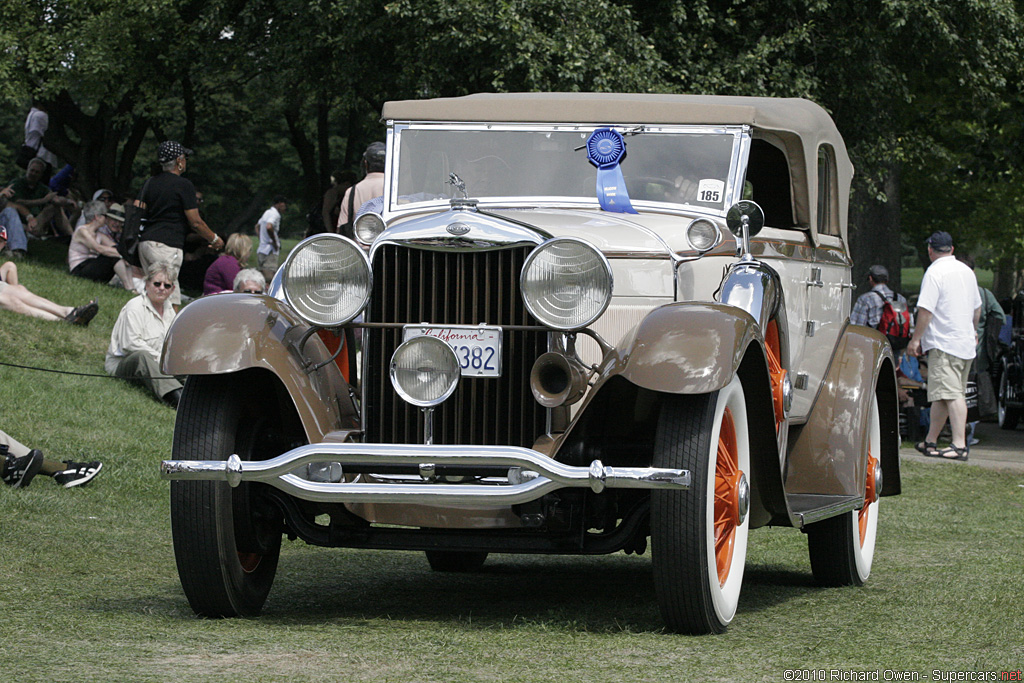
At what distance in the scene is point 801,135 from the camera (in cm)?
642

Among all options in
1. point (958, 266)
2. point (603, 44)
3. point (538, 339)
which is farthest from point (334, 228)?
point (538, 339)

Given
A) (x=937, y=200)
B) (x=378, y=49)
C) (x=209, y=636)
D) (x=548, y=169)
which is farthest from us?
(x=937, y=200)

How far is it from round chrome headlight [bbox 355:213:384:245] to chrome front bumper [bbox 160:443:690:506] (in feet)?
4.78

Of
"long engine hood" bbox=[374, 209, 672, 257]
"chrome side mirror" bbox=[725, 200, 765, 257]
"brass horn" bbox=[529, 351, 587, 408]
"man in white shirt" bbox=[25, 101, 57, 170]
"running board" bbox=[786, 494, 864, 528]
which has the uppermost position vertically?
"man in white shirt" bbox=[25, 101, 57, 170]

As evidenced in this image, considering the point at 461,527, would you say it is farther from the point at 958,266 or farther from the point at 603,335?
the point at 958,266

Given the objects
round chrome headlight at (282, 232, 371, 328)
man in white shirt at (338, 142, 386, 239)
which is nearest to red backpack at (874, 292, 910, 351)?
man in white shirt at (338, 142, 386, 239)

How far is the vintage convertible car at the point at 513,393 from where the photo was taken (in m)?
4.53

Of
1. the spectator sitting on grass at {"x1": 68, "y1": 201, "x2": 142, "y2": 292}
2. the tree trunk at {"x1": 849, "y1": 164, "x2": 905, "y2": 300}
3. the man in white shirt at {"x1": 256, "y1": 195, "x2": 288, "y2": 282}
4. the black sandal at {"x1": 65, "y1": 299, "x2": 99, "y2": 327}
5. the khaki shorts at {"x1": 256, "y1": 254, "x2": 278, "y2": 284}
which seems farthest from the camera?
the tree trunk at {"x1": 849, "y1": 164, "x2": 905, "y2": 300}

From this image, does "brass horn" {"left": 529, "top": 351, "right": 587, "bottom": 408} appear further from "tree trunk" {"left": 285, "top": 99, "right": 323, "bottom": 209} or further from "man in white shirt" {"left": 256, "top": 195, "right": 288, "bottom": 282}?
"tree trunk" {"left": 285, "top": 99, "right": 323, "bottom": 209}

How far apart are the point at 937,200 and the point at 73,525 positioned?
28.7 metres

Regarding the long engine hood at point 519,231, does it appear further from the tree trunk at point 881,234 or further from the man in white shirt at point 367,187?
the tree trunk at point 881,234

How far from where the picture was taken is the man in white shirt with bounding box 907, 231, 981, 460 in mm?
12148

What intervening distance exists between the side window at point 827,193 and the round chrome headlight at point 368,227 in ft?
7.77

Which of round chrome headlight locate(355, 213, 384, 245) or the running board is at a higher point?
round chrome headlight locate(355, 213, 384, 245)
